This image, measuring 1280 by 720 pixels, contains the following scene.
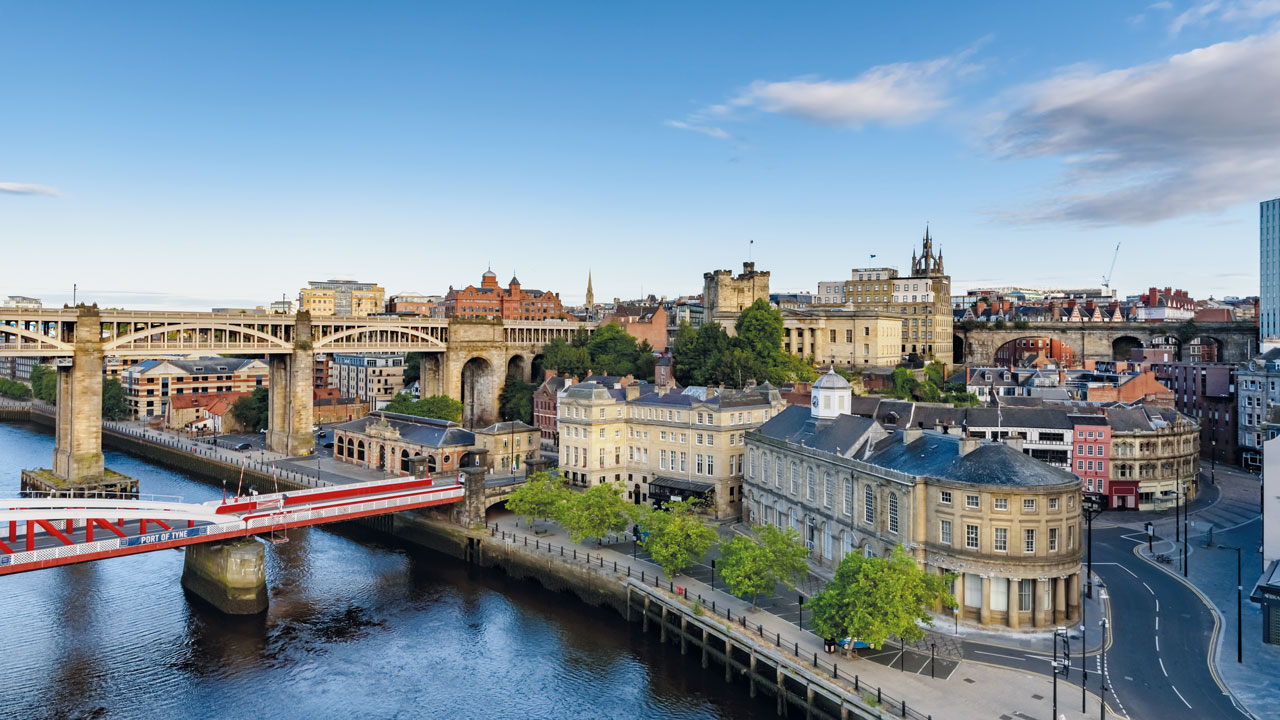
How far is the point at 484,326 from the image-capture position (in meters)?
128

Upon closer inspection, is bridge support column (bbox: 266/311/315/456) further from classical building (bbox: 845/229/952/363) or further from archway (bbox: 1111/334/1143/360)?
archway (bbox: 1111/334/1143/360)

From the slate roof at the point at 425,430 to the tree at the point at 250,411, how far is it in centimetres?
3508

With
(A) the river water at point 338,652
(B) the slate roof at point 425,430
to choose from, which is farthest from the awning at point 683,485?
(B) the slate roof at point 425,430

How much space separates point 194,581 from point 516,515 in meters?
24.9

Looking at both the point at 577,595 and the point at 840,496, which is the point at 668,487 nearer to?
the point at 577,595

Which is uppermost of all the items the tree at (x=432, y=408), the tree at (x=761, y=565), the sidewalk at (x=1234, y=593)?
the tree at (x=432, y=408)

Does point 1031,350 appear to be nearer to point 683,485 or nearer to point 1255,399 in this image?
point 1255,399

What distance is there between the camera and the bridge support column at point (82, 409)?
8794cm

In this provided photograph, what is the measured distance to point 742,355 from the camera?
10769 cm

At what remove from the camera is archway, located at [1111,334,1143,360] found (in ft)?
461

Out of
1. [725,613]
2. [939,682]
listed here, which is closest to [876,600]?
[939,682]

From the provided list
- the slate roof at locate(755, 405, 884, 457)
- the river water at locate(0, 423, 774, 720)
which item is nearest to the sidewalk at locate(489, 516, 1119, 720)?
the river water at locate(0, 423, 774, 720)

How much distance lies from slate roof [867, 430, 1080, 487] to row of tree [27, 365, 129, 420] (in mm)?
126419

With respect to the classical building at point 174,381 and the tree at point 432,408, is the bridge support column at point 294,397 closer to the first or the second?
A: the tree at point 432,408
